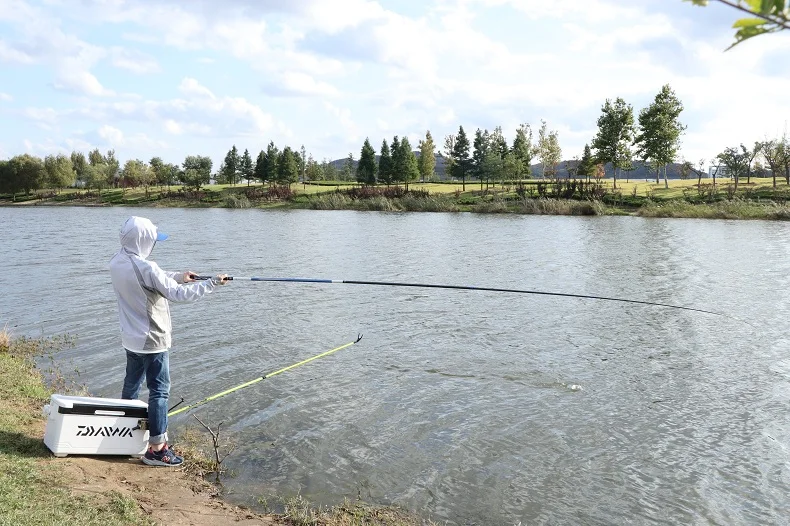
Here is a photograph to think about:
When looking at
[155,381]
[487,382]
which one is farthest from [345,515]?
[487,382]

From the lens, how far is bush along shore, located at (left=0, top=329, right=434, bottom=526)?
198 inches

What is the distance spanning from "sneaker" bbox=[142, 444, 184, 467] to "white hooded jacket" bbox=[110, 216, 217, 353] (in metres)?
1.17

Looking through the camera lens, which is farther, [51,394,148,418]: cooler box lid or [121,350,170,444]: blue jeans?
[121,350,170,444]: blue jeans

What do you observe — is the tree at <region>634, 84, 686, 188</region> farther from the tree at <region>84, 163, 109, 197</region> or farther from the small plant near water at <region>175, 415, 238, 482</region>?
the tree at <region>84, 163, 109, 197</region>

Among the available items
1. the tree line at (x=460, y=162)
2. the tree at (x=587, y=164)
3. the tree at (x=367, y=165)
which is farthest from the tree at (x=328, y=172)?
the tree at (x=587, y=164)

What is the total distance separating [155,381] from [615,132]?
78727 mm

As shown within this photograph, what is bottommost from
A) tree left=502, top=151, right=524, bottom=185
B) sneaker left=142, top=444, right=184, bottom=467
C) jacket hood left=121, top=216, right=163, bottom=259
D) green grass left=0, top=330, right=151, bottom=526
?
sneaker left=142, top=444, right=184, bottom=467

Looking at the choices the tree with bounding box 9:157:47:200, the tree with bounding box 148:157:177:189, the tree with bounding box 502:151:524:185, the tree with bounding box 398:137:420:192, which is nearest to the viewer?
the tree with bounding box 502:151:524:185

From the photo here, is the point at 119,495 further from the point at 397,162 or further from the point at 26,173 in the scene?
the point at 26,173

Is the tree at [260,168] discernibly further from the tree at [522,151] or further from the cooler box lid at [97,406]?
the cooler box lid at [97,406]

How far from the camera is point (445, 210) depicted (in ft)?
217

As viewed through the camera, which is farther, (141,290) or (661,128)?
(661,128)

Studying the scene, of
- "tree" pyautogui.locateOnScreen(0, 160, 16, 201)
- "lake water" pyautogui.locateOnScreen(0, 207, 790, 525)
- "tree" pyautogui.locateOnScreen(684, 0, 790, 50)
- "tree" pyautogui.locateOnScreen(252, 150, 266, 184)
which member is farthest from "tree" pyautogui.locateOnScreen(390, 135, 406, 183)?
"tree" pyautogui.locateOnScreen(684, 0, 790, 50)

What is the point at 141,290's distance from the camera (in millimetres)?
6184
